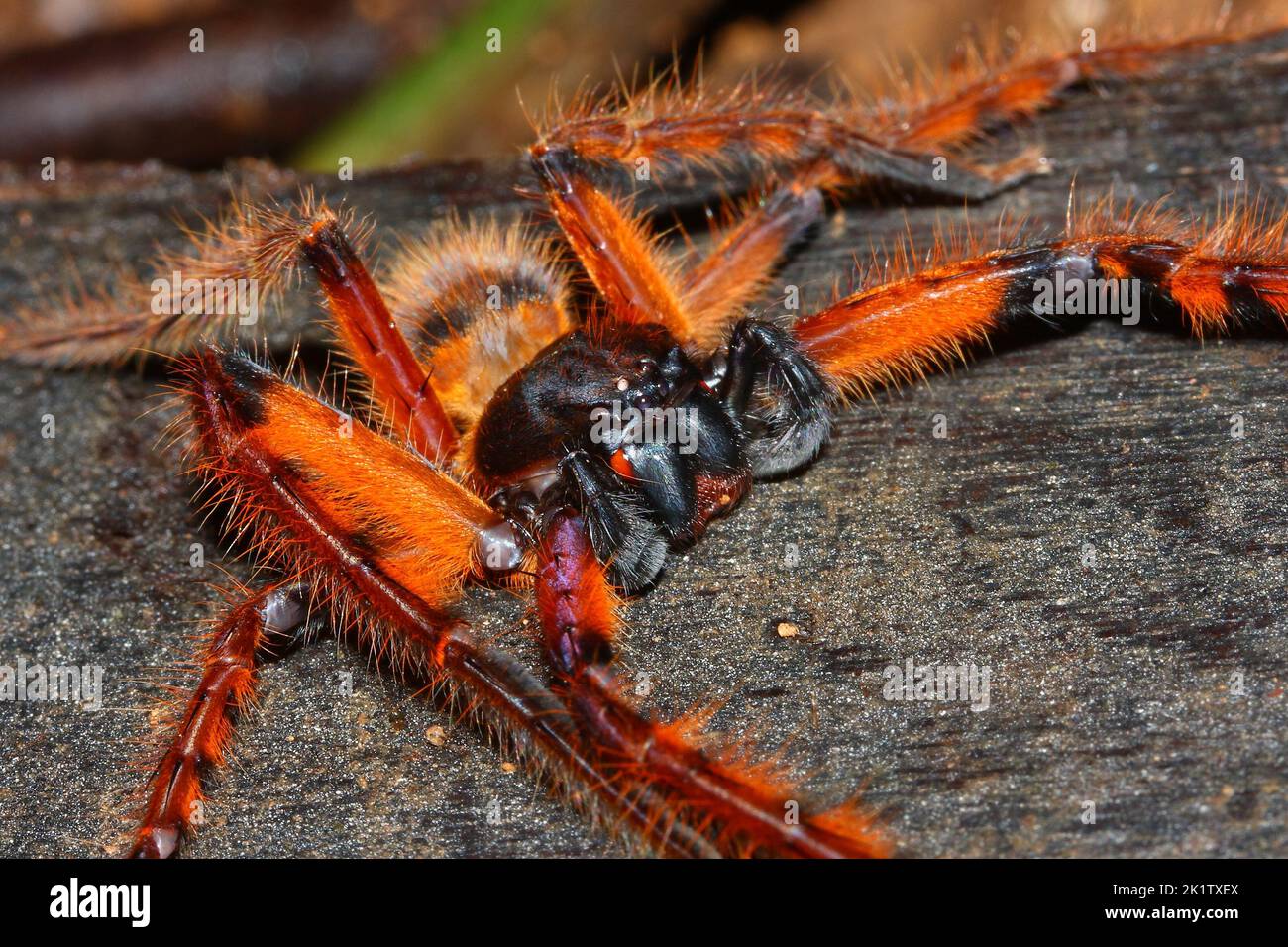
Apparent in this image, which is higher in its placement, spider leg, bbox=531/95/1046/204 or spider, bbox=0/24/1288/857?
spider leg, bbox=531/95/1046/204

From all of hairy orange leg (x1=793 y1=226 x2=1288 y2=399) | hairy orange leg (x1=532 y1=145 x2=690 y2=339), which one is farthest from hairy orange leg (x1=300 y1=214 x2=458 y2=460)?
hairy orange leg (x1=793 y1=226 x2=1288 y2=399)

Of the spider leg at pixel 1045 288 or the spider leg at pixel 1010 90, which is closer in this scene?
the spider leg at pixel 1045 288

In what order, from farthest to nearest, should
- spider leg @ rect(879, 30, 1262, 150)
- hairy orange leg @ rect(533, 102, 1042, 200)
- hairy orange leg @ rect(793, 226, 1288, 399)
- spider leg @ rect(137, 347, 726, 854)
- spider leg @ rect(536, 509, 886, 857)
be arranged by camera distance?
1. spider leg @ rect(879, 30, 1262, 150)
2. hairy orange leg @ rect(533, 102, 1042, 200)
3. hairy orange leg @ rect(793, 226, 1288, 399)
4. spider leg @ rect(137, 347, 726, 854)
5. spider leg @ rect(536, 509, 886, 857)

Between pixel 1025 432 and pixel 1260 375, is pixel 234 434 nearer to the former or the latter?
pixel 1025 432

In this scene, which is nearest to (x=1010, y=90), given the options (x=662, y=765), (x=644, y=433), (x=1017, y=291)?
(x=1017, y=291)

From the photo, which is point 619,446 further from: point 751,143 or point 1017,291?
point 751,143

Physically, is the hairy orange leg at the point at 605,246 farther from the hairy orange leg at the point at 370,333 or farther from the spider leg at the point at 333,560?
the spider leg at the point at 333,560

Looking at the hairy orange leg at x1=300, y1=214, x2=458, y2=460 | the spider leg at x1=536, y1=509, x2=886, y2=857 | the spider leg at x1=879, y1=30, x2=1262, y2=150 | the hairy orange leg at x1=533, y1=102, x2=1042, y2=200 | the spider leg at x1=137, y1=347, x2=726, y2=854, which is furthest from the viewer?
the spider leg at x1=879, y1=30, x2=1262, y2=150

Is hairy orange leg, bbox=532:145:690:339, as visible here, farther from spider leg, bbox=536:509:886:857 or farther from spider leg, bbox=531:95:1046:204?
spider leg, bbox=536:509:886:857

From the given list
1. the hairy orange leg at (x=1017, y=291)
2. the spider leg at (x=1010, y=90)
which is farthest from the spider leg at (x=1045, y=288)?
the spider leg at (x=1010, y=90)
